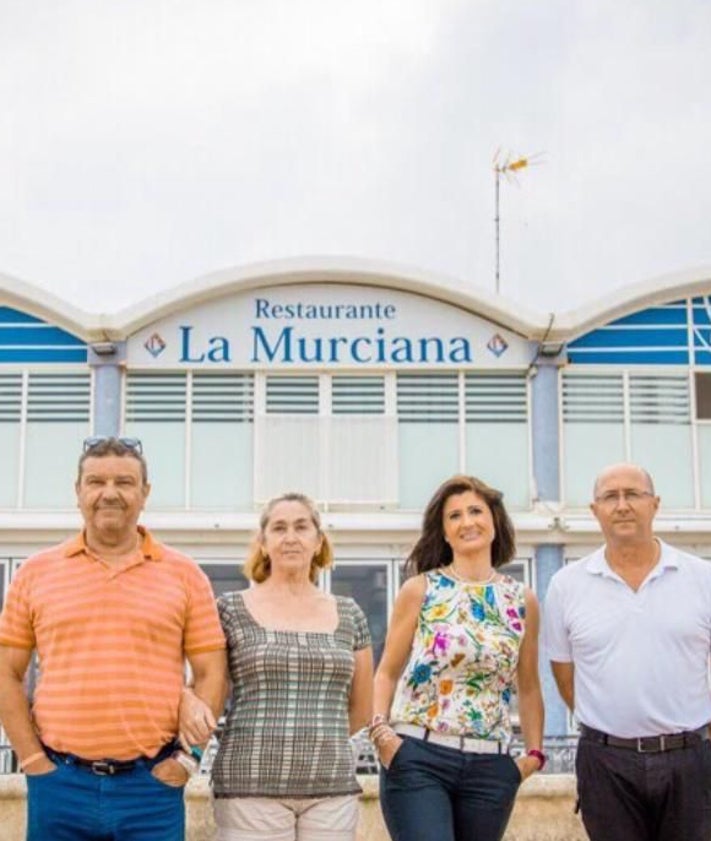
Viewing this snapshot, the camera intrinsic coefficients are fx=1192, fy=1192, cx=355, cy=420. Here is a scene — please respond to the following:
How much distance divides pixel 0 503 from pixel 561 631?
11846mm

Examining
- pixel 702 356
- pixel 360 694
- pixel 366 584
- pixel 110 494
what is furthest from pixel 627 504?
pixel 702 356

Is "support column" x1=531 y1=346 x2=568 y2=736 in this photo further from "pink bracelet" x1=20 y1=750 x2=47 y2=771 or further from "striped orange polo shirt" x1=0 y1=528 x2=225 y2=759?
"pink bracelet" x1=20 y1=750 x2=47 y2=771

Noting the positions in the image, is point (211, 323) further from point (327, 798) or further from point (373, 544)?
point (327, 798)

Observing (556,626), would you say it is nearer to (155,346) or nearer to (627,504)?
(627,504)

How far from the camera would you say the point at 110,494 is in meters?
4.08

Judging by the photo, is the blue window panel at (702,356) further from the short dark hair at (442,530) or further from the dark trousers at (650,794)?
the dark trousers at (650,794)

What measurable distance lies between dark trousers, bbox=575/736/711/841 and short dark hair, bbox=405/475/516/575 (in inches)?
33.2

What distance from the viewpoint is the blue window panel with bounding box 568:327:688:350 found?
15.8 meters

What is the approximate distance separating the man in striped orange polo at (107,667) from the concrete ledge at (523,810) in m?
2.49

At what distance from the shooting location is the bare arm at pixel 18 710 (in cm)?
393

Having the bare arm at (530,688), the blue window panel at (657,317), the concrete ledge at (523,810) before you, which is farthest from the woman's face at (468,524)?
the blue window panel at (657,317)

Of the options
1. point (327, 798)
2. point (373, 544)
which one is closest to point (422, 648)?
point (327, 798)

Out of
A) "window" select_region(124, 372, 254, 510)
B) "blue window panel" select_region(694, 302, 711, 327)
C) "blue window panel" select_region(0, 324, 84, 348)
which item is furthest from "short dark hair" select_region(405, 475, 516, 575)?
"blue window panel" select_region(694, 302, 711, 327)

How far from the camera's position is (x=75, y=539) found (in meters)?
4.18
